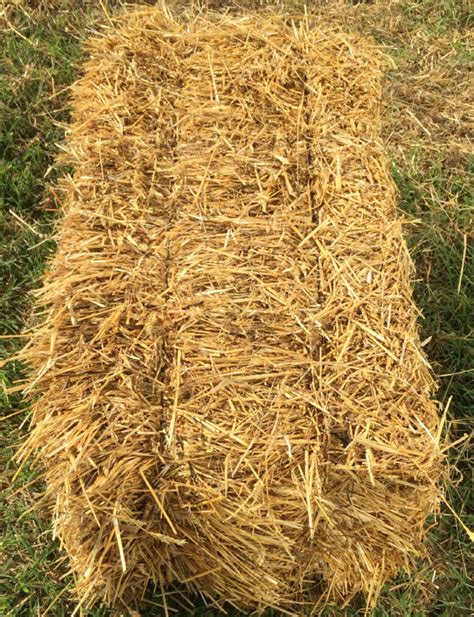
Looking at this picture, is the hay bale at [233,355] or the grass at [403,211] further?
the grass at [403,211]

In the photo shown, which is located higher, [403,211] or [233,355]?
[233,355]

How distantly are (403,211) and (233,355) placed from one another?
160 cm

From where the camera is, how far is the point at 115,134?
7.78 ft

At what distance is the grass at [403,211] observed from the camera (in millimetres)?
2455

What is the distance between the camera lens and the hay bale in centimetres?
185

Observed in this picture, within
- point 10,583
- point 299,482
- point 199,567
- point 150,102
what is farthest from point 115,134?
point 10,583

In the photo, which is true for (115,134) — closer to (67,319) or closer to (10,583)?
(67,319)

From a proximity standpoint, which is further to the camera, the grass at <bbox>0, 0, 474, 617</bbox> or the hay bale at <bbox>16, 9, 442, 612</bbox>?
the grass at <bbox>0, 0, 474, 617</bbox>

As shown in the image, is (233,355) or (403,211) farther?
(403,211)

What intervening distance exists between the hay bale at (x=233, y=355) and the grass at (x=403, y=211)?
334 mm

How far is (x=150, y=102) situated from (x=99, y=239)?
666mm

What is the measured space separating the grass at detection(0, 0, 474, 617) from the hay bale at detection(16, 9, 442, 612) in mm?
334

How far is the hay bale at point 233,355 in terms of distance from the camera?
6.07ft

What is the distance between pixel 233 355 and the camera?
1.95 m
